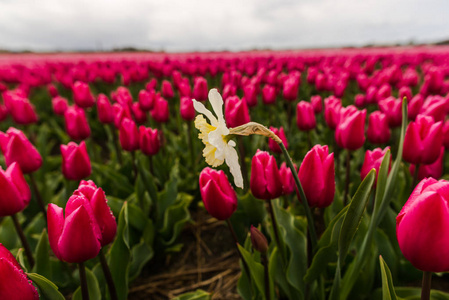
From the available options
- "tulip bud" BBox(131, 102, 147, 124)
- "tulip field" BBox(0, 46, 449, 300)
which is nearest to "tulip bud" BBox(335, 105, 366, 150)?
"tulip field" BBox(0, 46, 449, 300)

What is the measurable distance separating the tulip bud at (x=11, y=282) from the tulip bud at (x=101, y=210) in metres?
0.26

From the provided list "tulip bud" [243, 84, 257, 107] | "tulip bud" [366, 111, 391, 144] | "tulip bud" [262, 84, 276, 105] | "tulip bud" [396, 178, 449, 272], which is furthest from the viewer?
"tulip bud" [262, 84, 276, 105]

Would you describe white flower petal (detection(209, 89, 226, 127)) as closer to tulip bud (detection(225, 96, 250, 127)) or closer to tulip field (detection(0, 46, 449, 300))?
tulip field (detection(0, 46, 449, 300))

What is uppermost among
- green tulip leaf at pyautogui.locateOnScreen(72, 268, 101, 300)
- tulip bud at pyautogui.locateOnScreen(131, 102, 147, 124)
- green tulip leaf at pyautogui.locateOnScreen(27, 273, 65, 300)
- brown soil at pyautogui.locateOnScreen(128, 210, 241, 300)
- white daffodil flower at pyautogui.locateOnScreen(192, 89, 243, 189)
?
Result: white daffodil flower at pyautogui.locateOnScreen(192, 89, 243, 189)

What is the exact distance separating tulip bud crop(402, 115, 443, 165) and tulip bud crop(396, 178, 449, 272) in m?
0.69

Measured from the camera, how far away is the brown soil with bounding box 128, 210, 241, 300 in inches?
76.5

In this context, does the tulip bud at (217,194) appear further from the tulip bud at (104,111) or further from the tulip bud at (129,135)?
the tulip bud at (104,111)

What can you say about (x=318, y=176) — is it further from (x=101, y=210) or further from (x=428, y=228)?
(x=101, y=210)

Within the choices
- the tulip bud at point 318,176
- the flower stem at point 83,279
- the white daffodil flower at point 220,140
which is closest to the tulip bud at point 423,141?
the tulip bud at point 318,176

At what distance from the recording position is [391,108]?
7.04 feet

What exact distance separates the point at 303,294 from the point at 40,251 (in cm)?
116

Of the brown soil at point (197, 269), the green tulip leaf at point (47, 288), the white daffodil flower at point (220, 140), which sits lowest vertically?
the brown soil at point (197, 269)

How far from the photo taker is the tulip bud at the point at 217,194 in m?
1.15

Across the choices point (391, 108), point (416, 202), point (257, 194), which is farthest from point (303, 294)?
point (391, 108)
